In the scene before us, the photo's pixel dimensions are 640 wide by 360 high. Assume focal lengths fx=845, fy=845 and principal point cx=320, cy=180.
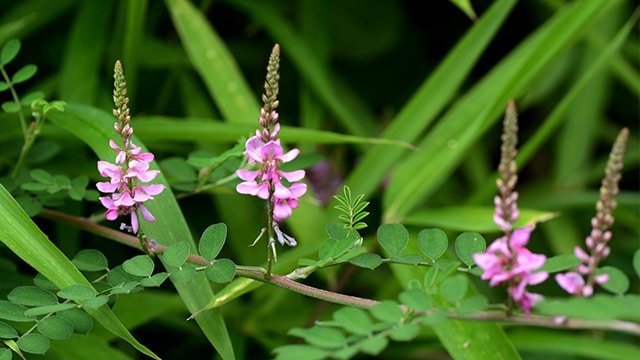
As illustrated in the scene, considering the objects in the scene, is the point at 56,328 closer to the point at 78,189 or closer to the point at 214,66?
the point at 78,189

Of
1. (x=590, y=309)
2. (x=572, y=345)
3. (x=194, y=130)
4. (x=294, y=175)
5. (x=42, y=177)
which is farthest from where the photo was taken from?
(x=572, y=345)

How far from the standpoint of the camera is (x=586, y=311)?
0.63 metres

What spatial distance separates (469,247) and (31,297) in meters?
0.41

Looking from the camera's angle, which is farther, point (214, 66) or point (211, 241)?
point (214, 66)

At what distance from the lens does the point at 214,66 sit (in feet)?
4.86

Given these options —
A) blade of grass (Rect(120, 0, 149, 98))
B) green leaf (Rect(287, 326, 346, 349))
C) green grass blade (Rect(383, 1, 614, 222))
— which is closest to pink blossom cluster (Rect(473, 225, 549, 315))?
green leaf (Rect(287, 326, 346, 349))

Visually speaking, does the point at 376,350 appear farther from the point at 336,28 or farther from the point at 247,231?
the point at 336,28

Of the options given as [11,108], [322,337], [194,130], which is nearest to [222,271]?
[322,337]

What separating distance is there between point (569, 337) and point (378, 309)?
33.4 inches

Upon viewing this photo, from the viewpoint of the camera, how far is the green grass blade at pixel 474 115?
132cm

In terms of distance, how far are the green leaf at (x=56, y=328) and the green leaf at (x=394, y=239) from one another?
0.30 meters

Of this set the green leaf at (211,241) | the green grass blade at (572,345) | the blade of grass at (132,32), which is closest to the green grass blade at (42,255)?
the green leaf at (211,241)

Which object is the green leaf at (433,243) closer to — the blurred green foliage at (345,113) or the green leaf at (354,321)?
the green leaf at (354,321)

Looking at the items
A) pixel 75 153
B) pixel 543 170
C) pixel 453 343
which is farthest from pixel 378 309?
pixel 543 170
